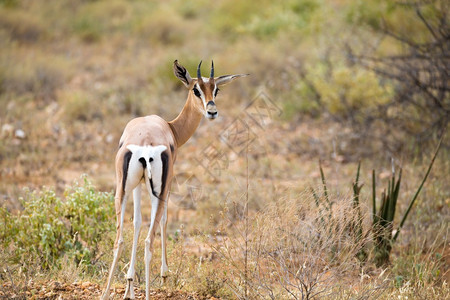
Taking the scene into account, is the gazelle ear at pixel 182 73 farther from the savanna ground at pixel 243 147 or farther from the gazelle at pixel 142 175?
the savanna ground at pixel 243 147

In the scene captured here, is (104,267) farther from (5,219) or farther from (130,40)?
(130,40)

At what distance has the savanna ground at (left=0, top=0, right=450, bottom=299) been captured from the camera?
14.4ft

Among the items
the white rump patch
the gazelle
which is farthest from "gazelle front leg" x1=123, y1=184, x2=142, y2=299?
the white rump patch

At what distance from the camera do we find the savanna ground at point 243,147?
439cm

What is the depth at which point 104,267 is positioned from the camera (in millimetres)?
5160

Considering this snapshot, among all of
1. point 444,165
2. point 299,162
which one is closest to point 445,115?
point 444,165

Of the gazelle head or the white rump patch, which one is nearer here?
the white rump patch

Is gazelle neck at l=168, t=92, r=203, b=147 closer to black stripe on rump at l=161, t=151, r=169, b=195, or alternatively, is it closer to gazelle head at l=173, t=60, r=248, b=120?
gazelle head at l=173, t=60, r=248, b=120

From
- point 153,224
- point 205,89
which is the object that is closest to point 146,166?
point 153,224

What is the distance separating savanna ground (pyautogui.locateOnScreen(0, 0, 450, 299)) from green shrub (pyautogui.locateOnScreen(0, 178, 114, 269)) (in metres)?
0.02

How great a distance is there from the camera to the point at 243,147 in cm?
953

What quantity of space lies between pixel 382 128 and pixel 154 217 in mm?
6764

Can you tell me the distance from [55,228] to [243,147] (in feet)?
16.0

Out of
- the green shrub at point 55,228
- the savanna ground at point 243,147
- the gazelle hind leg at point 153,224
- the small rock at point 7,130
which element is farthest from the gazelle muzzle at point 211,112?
the small rock at point 7,130
